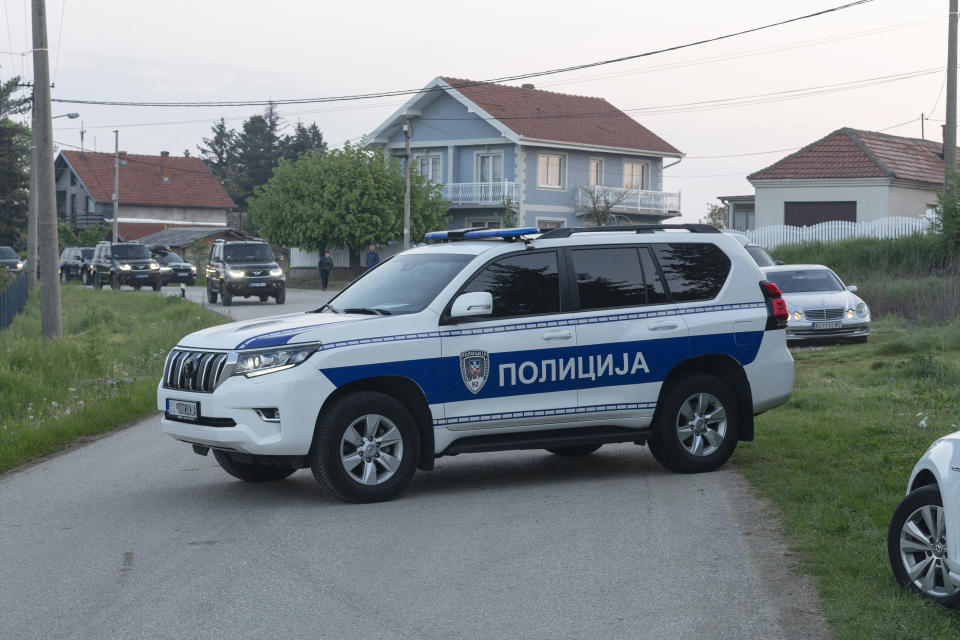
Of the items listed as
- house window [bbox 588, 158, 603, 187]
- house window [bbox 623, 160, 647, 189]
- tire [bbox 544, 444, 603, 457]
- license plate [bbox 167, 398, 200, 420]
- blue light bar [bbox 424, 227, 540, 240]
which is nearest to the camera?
license plate [bbox 167, 398, 200, 420]

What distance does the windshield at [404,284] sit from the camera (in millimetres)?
9578

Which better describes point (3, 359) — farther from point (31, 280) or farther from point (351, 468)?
point (31, 280)

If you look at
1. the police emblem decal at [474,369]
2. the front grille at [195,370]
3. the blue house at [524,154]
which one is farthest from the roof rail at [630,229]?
the blue house at [524,154]

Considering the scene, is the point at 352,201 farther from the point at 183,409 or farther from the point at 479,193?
the point at 183,409

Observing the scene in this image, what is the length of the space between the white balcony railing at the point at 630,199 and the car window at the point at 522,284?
163 ft

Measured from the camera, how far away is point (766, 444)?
38.4 feet

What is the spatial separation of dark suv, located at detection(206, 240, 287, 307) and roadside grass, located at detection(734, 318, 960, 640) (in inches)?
877

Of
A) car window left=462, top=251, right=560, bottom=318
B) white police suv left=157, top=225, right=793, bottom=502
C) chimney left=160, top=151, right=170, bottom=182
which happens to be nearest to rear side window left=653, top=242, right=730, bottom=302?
white police suv left=157, top=225, right=793, bottom=502

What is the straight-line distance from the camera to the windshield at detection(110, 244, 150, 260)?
169 feet

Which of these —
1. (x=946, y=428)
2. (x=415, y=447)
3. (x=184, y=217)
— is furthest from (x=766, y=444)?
(x=184, y=217)

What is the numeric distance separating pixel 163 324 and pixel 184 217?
223ft

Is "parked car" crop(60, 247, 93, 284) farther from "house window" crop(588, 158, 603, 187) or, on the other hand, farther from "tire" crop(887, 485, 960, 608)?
"tire" crop(887, 485, 960, 608)

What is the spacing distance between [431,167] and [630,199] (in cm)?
974

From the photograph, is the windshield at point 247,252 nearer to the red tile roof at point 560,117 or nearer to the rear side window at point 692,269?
the red tile roof at point 560,117
